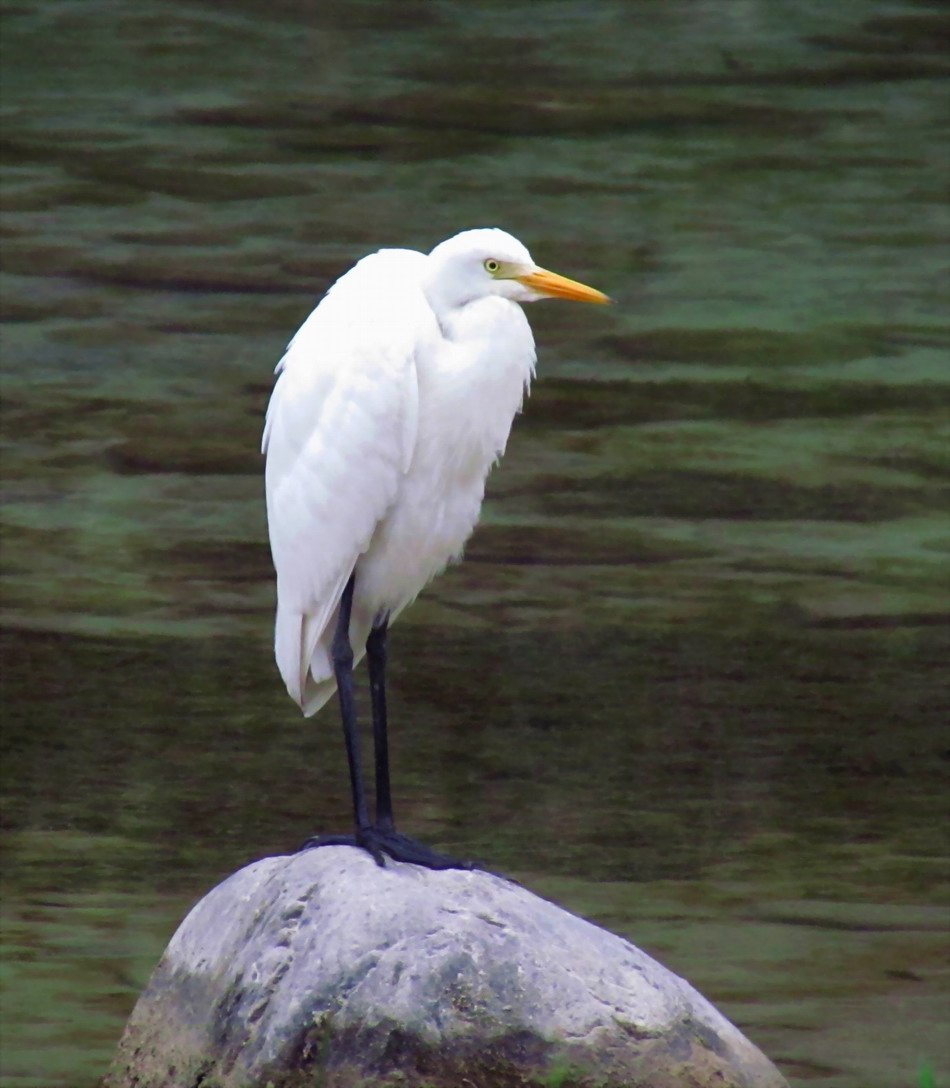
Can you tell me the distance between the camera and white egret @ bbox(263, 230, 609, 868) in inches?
133

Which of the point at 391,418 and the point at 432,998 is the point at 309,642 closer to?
the point at 391,418

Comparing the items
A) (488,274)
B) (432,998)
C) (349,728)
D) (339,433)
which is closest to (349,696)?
(349,728)

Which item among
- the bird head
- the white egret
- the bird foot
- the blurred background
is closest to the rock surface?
the bird foot

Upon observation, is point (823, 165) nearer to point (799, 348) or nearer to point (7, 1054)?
point (799, 348)

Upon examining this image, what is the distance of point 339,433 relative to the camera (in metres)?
3.41

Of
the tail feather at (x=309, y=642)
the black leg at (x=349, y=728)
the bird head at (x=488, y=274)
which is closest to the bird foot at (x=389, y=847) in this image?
the black leg at (x=349, y=728)

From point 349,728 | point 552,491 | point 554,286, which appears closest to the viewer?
point 554,286

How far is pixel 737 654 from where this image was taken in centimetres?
744

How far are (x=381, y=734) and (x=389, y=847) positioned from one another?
23cm

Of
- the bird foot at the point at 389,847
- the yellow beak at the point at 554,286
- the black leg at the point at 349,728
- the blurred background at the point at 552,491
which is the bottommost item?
the blurred background at the point at 552,491

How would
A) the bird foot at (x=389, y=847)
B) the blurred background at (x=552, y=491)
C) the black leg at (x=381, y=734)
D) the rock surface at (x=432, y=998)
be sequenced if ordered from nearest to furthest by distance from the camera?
the rock surface at (x=432, y=998)
the bird foot at (x=389, y=847)
the black leg at (x=381, y=734)
the blurred background at (x=552, y=491)

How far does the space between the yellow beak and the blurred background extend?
2.80m

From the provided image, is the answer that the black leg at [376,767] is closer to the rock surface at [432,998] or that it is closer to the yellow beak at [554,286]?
the rock surface at [432,998]

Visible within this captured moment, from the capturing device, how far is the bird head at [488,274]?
3.35 meters
